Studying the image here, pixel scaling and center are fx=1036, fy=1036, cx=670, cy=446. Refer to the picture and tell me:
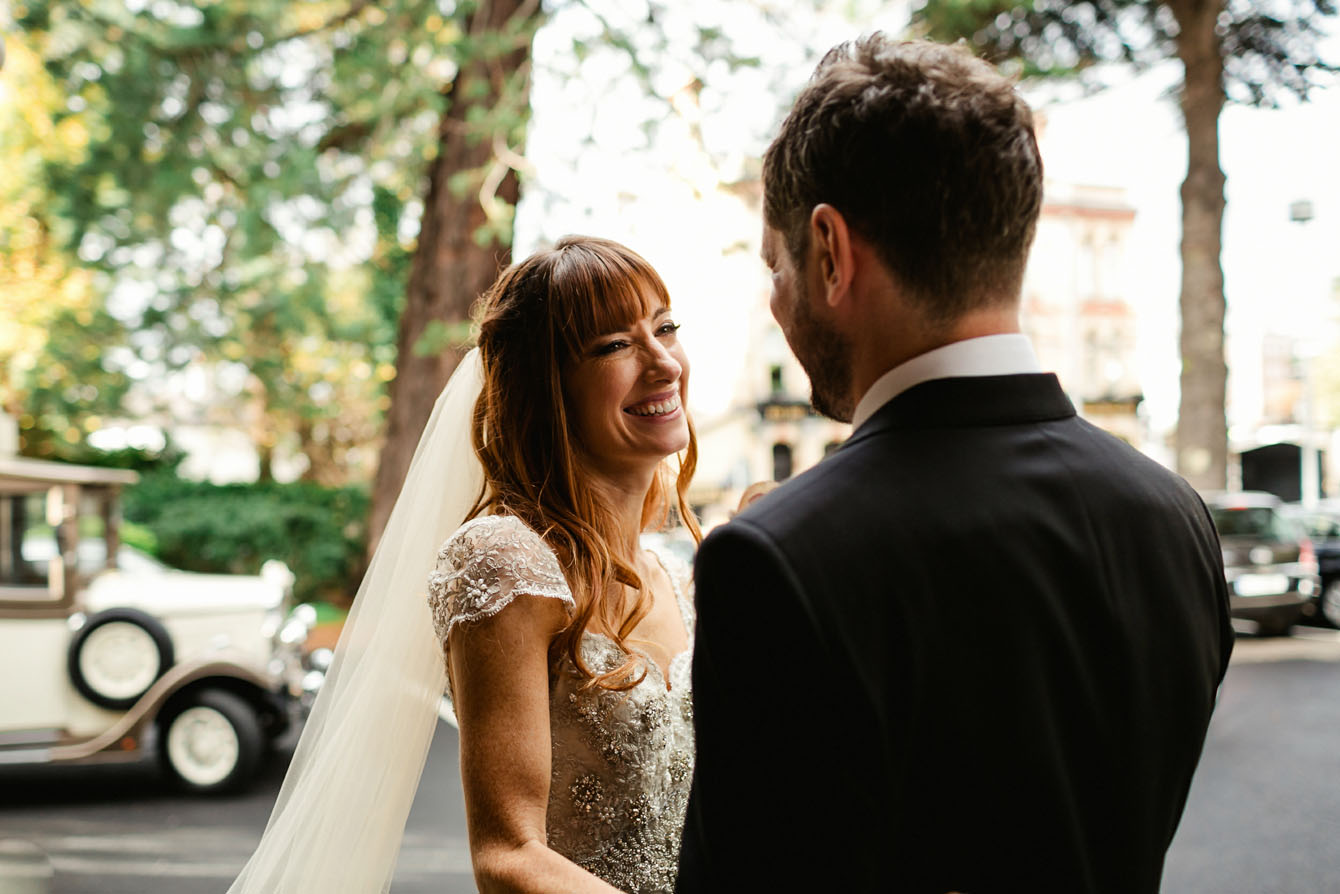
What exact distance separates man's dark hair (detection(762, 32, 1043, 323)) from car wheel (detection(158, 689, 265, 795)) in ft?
22.9

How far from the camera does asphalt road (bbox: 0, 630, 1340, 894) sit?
548cm

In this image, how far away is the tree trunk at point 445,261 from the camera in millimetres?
8773

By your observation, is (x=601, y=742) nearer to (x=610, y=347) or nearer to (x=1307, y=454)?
(x=610, y=347)

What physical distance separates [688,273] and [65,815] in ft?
18.9

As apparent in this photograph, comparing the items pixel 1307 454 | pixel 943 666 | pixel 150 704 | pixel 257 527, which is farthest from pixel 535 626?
pixel 1307 454

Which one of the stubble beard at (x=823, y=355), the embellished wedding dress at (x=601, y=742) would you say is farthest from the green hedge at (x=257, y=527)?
the stubble beard at (x=823, y=355)

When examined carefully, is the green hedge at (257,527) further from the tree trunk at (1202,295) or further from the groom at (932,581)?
the groom at (932,581)

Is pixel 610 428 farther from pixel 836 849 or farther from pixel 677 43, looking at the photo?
pixel 677 43

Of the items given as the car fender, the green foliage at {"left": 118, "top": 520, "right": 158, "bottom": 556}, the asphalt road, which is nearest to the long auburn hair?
the asphalt road

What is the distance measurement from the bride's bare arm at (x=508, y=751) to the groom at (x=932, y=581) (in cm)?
59

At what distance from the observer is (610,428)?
2.09 metres

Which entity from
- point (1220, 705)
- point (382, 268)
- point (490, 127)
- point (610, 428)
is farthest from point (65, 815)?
point (382, 268)

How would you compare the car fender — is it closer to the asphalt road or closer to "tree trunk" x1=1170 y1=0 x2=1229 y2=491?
the asphalt road

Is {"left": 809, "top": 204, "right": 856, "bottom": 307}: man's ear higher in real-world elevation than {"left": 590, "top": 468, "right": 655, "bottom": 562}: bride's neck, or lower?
higher
